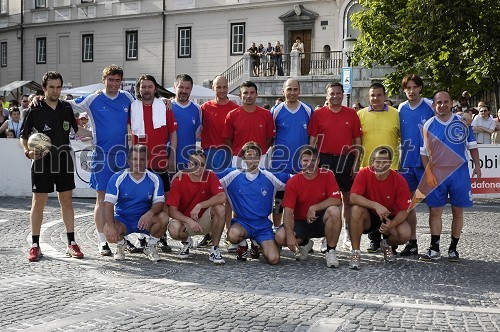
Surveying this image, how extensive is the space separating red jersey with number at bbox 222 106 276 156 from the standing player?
53.4 inches

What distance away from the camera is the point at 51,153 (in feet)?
29.6

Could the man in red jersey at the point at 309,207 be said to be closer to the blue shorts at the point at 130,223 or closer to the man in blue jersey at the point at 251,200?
the man in blue jersey at the point at 251,200

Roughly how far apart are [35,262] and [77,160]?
328 inches

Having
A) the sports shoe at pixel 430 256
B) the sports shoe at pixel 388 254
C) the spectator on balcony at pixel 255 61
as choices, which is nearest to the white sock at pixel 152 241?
the sports shoe at pixel 388 254

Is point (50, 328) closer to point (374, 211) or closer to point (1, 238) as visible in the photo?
point (374, 211)

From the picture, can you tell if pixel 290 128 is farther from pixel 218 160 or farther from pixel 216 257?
pixel 216 257

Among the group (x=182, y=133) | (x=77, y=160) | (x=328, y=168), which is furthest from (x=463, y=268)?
(x=77, y=160)

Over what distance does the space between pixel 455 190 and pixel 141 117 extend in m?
3.99

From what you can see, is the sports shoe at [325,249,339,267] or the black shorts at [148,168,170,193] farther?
the black shorts at [148,168,170,193]

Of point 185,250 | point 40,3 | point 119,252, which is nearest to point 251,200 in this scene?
point 185,250

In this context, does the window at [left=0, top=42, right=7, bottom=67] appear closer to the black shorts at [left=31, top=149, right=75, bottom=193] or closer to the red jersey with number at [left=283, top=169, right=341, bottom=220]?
the black shorts at [left=31, top=149, right=75, bottom=193]

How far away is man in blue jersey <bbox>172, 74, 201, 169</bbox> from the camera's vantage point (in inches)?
393

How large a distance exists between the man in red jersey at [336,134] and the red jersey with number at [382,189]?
0.65 metres

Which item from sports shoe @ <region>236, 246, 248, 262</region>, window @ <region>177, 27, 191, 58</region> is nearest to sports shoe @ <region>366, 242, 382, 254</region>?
sports shoe @ <region>236, 246, 248, 262</region>
